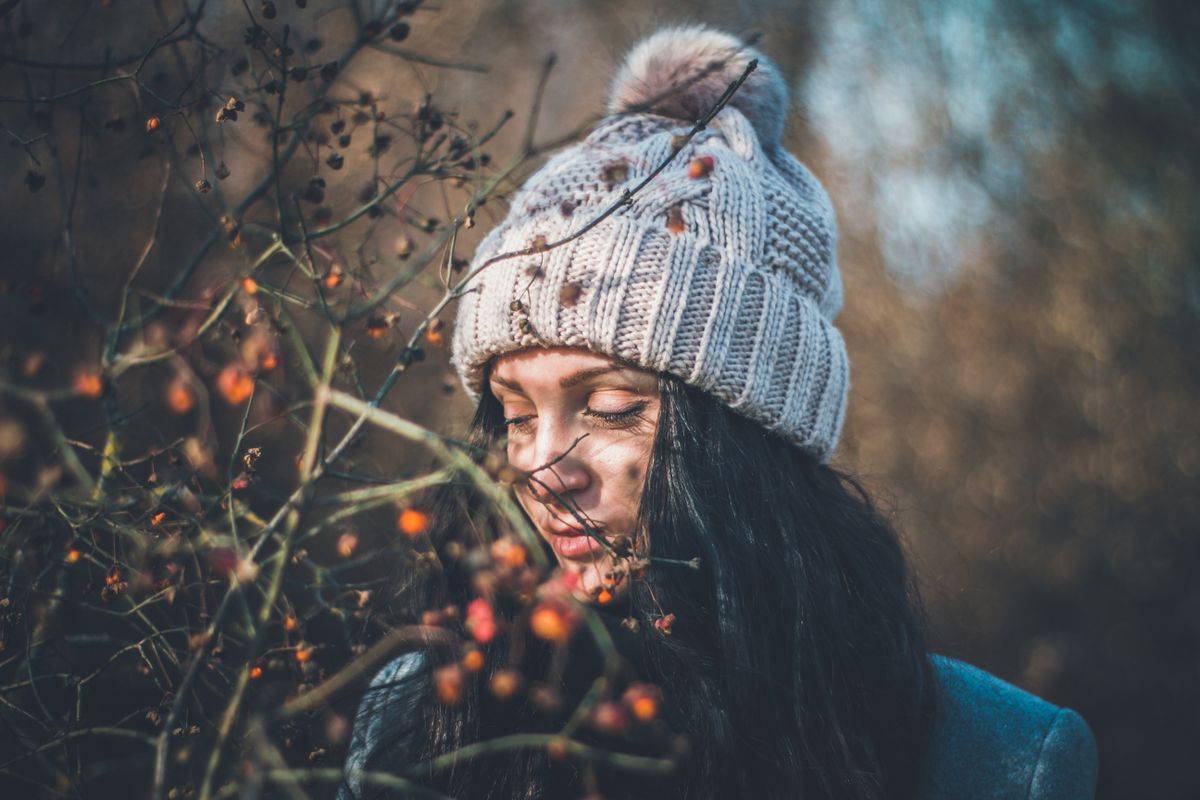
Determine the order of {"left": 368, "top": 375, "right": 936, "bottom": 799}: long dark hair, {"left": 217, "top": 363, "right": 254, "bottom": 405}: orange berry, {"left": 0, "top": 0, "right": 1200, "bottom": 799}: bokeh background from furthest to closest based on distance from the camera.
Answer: {"left": 0, "top": 0, "right": 1200, "bottom": 799}: bokeh background → {"left": 368, "top": 375, "right": 936, "bottom": 799}: long dark hair → {"left": 217, "top": 363, "right": 254, "bottom": 405}: orange berry

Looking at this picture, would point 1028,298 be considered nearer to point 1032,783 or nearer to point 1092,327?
point 1092,327

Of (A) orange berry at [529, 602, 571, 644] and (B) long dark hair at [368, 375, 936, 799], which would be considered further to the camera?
(B) long dark hair at [368, 375, 936, 799]

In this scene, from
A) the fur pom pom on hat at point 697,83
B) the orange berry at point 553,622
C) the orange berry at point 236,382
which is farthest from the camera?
the fur pom pom on hat at point 697,83

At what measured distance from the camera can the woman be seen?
1673 millimetres

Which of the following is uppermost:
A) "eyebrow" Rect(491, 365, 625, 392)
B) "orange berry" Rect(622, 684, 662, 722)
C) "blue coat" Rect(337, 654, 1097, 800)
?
"orange berry" Rect(622, 684, 662, 722)

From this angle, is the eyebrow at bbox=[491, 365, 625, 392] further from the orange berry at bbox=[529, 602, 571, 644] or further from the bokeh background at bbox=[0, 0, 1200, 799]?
the bokeh background at bbox=[0, 0, 1200, 799]

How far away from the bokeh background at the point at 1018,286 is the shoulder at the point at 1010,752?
323 centimetres

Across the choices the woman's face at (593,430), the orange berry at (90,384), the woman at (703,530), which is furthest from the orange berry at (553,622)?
the woman's face at (593,430)

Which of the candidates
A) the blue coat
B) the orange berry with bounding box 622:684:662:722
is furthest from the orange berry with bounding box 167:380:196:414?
the blue coat

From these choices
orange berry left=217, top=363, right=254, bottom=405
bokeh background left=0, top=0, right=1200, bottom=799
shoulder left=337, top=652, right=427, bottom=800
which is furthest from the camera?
bokeh background left=0, top=0, right=1200, bottom=799

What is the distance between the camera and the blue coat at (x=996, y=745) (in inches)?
67.3

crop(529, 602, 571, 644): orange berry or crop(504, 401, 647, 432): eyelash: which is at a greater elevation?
crop(529, 602, 571, 644): orange berry

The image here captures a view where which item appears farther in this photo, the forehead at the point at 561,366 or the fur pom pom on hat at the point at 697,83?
the fur pom pom on hat at the point at 697,83

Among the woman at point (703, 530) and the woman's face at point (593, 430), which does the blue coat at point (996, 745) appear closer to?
the woman at point (703, 530)
